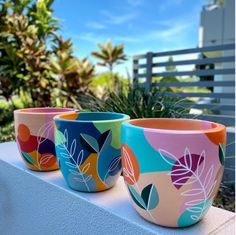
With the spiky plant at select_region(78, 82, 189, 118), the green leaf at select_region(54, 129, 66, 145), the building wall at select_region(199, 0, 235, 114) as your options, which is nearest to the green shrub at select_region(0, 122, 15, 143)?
the spiky plant at select_region(78, 82, 189, 118)

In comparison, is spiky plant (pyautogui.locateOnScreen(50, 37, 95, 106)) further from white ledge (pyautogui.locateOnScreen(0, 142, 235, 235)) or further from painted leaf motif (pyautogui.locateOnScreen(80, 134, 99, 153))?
painted leaf motif (pyautogui.locateOnScreen(80, 134, 99, 153))

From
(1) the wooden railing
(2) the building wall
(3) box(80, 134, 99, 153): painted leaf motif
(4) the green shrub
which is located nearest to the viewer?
(3) box(80, 134, 99, 153): painted leaf motif

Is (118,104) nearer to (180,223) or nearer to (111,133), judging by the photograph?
(111,133)

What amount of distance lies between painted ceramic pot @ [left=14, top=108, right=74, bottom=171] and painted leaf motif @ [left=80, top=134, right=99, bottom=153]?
0.63ft

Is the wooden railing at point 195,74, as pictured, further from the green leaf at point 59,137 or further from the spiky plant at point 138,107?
the green leaf at point 59,137

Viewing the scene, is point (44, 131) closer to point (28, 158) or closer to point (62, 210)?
point (28, 158)

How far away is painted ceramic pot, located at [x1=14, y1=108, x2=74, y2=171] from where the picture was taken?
734 millimetres

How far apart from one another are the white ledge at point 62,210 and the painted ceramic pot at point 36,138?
41 millimetres

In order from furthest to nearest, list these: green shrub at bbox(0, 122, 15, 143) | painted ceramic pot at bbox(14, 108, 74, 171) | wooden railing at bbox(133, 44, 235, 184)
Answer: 1. wooden railing at bbox(133, 44, 235, 184)
2. green shrub at bbox(0, 122, 15, 143)
3. painted ceramic pot at bbox(14, 108, 74, 171)

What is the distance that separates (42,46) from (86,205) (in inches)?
182

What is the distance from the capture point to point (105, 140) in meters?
0.60

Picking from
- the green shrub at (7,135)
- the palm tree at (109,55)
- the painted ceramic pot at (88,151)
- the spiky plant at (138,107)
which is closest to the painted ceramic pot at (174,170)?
the painted ceramic pot at (88,151)

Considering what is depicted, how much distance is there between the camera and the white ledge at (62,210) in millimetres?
521

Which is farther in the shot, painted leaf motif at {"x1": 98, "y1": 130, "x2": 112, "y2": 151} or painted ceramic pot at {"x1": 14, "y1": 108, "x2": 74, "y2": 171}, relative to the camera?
painted ceramic pot at {"x1": 14, "y1": 108, "x2": 74, "y2": 171}
